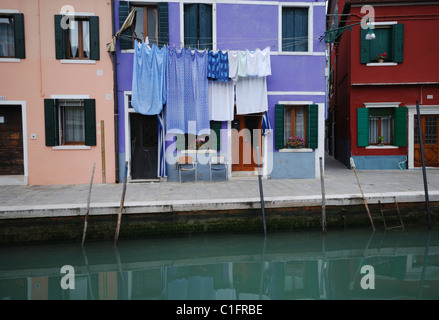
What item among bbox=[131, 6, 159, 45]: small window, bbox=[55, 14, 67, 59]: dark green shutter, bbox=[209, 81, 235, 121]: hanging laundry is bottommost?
bbox=[209, 81, 235, 121]: hanging laundry

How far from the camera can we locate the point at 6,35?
9.03 m

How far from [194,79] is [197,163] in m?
2.30

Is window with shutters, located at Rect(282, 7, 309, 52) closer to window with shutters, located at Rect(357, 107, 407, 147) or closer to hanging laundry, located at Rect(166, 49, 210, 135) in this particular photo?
hanging laundry, located at Rect(166, 49, 210, 135)

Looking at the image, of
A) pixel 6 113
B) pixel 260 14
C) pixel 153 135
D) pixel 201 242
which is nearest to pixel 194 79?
pixel 153 135

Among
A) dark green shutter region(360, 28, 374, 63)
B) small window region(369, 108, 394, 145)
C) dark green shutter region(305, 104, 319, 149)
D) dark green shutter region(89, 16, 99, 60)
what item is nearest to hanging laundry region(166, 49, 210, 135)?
dark green shutter region(89, 16, 99, 60)

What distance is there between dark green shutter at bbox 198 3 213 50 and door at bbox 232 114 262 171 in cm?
221

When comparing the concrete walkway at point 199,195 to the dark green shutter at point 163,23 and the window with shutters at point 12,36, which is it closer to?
the window with shutters at point 12,36

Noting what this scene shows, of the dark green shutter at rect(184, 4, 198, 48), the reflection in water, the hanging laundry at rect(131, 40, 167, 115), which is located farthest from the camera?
the dark green shutter at rect(184, 4, 198, 48)

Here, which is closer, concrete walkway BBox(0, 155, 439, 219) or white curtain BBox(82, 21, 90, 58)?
concrete walkway BBox(0, 155, 439, 219)

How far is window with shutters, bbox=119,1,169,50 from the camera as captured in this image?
363 inches

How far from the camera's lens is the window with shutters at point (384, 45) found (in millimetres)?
11422

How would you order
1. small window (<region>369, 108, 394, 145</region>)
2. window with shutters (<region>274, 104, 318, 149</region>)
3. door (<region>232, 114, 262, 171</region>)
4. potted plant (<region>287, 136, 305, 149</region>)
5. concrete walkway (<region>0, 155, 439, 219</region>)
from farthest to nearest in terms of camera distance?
small window (<region>369, 108, 394, 145</region>) → door (<region>232, 114, 262, 171</region>) → potted plant (<region>287, 136, 305, 149</region>) → window with shutters (<region>274, 104, 318, 149</region>) → concrete walkway (<region>0, 155, 439, 219</region>)

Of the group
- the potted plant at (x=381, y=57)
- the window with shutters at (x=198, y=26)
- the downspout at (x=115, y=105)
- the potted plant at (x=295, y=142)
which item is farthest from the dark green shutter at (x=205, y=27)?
the potted plant at (x=381, y=57)

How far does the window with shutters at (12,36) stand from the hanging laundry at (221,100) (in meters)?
5.06
